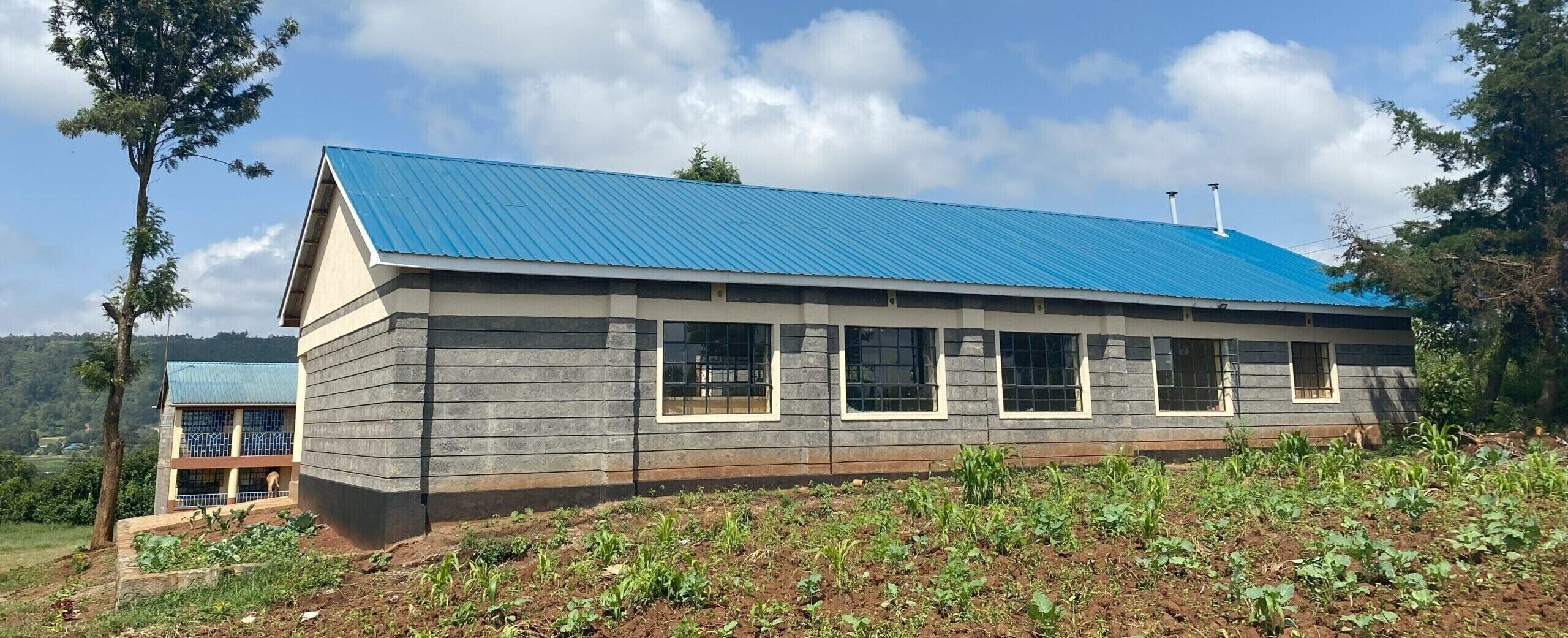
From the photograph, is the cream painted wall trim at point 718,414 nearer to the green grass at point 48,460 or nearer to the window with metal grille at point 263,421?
the window with metal grille at point 263,421

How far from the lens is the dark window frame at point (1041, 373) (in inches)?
685

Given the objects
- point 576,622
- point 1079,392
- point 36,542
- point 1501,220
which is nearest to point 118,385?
point 36,542

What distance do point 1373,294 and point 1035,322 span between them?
885 cm

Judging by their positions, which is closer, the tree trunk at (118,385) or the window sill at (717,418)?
the window sill at (717,418)

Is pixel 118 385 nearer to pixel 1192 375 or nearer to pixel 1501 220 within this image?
pixel 1192 375

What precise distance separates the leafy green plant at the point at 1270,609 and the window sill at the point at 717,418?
870 cm

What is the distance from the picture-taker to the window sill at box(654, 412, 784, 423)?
47.6 ft

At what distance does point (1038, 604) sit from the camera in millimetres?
7246

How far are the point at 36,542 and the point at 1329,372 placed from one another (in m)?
32.2

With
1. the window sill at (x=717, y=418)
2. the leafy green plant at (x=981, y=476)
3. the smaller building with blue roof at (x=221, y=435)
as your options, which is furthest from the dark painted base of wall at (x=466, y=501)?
the smaller building with blue roof at (x=221, y=435)

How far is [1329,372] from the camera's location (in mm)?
20344

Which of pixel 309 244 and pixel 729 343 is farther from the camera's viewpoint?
pixel 309 244

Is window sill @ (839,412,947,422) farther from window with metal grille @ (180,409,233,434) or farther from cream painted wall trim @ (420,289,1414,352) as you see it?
window with metal grille @ (180,409,233,434)

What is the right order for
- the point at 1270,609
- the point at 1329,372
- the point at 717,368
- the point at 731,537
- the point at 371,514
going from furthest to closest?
the point at 1329,372, the point at 717,368, the point at 371,514, the point at 731,537, the point at 1270,609
